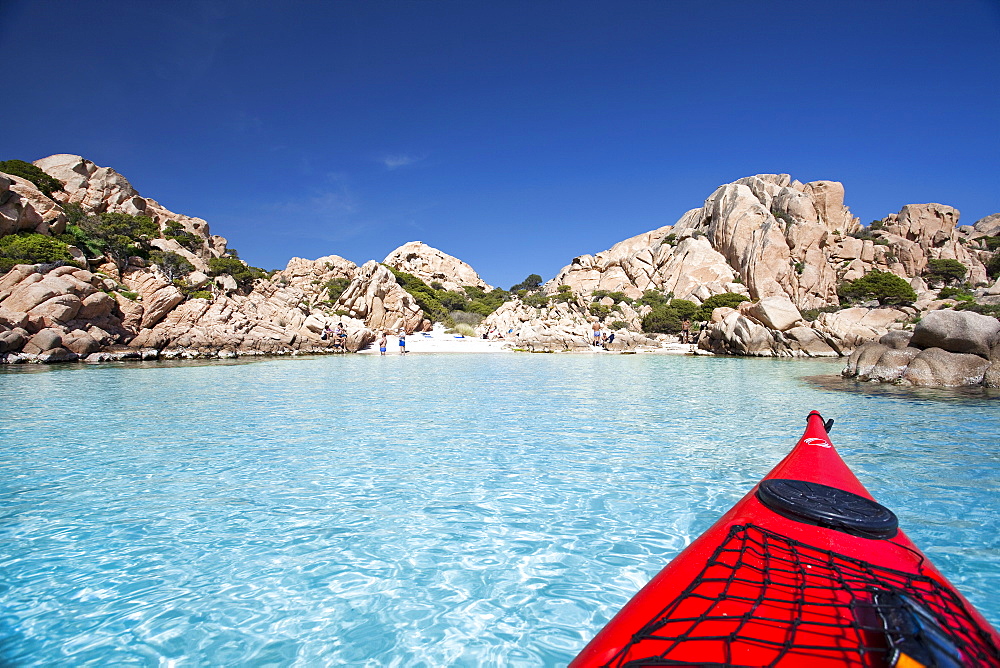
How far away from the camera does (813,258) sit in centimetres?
5759

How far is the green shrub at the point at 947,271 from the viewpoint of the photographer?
184 feet

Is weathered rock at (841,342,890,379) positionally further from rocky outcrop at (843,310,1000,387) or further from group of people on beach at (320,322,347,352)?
group of people on beach at (320,322,347,352)

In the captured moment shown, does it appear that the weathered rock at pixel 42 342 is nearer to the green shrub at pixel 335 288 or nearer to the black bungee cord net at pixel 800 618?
the green shrub at pixel 335 288

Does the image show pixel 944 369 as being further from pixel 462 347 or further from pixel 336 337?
pixel 336 337

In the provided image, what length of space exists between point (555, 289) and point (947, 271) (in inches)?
1980

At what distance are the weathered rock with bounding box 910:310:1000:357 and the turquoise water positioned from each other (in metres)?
5.16

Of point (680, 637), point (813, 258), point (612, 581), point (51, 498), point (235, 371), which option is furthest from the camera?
point (813, 258)

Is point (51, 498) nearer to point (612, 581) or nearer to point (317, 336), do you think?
point (612, 581)

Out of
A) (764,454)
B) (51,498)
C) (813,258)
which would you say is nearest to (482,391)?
(764,454)

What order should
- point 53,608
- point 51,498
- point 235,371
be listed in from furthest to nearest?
1. point 235,371
2. point 51,498
3. point 53,608

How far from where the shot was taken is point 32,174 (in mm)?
39219

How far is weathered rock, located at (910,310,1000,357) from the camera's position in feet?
45.4

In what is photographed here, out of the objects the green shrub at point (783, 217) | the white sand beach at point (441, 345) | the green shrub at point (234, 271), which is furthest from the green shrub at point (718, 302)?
the green shrub at point (234, 271)

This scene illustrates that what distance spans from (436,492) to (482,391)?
28.9 feet
